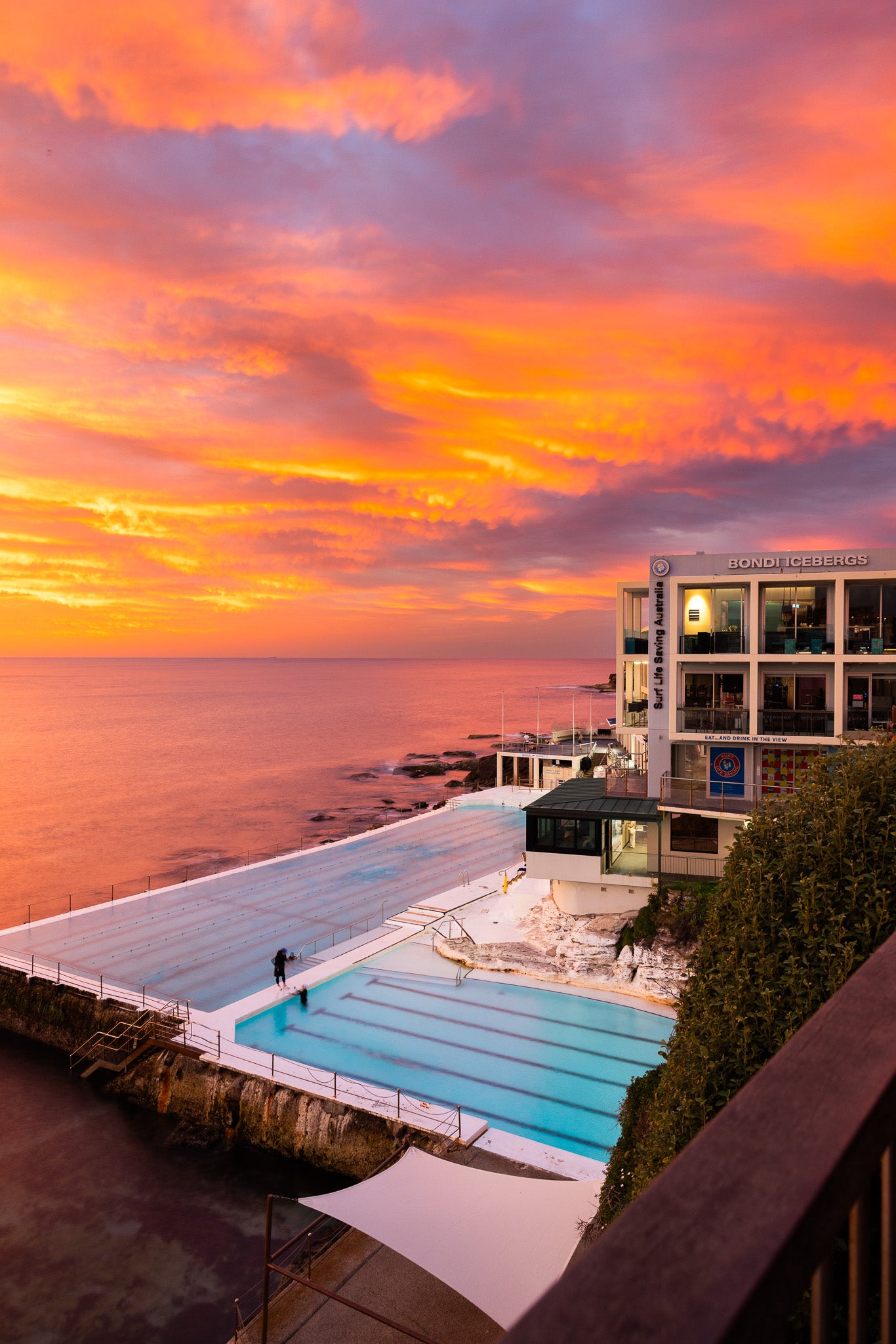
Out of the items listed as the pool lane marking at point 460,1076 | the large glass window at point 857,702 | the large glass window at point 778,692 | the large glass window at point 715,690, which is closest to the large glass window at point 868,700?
the large glass window at point 857,702

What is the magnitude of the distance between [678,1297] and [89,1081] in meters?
29.1

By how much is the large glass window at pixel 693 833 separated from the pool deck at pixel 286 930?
5.82 meters

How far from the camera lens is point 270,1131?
795 inches

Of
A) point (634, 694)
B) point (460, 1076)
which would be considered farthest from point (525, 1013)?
point (634, 694)

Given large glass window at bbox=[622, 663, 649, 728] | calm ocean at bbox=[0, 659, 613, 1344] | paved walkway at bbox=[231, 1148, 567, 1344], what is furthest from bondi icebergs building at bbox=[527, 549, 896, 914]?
paved walkway at bbox=[231, 1148, 567, 1344]

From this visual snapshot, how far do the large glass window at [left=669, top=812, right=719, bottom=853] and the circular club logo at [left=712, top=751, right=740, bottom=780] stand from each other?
1758mm

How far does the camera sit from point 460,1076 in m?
19.9

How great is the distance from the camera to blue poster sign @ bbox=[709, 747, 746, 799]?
1127 inches

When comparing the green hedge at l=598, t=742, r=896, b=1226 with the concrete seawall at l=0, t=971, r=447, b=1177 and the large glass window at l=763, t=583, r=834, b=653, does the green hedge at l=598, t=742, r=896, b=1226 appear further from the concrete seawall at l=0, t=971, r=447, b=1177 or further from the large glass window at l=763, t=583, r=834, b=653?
the large glass window at l=763, t=583, r=834, b=653

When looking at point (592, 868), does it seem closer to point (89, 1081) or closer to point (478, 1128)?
point (478, 1128)

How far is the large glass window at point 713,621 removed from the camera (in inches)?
1116

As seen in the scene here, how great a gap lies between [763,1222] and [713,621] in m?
29.4

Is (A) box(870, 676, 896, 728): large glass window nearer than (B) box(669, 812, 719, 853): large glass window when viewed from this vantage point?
Yes

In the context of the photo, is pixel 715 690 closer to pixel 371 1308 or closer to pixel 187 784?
pixel 371 1308
